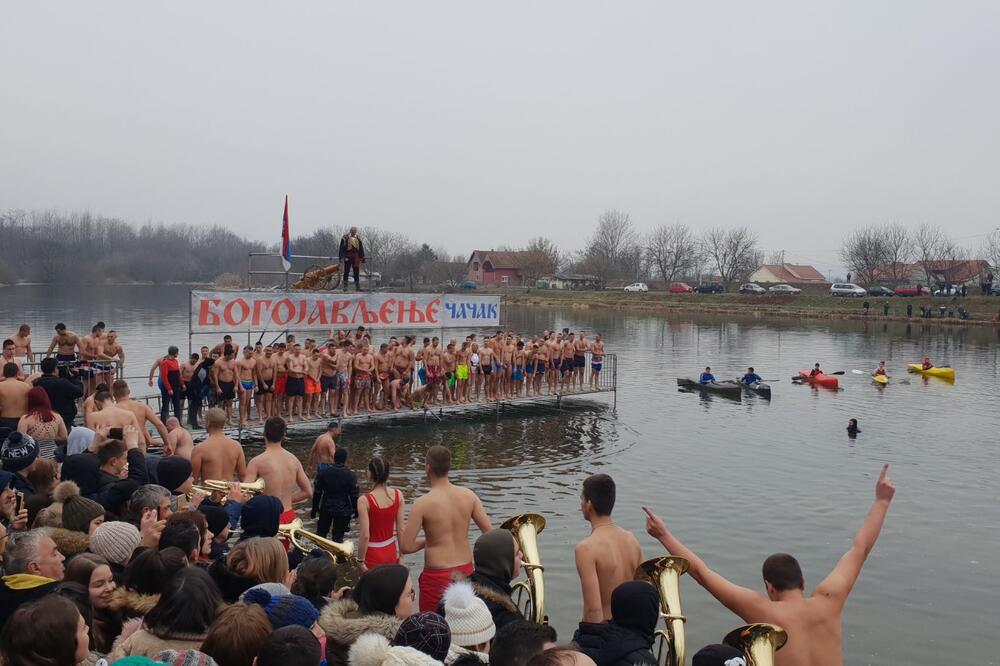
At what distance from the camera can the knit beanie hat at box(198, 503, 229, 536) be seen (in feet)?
21.7

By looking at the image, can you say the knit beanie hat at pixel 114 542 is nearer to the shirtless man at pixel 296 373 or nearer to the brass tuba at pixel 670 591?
the brass tuba at pixel 670 591

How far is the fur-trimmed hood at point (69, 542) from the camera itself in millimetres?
5699

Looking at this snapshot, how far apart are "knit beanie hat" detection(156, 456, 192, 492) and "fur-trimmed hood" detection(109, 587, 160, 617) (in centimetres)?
310

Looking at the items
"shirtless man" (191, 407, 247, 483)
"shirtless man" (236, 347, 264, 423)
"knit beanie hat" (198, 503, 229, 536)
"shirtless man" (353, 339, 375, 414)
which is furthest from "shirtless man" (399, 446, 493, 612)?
"shirtless man" (353, 339, 375, 414)

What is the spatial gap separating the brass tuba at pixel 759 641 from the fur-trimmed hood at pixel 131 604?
3570 mm

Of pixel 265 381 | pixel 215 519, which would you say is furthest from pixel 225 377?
pixel 215 519

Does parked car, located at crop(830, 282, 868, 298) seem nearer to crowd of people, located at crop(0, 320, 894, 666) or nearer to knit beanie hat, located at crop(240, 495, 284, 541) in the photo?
crowd of people, located at crop(0, 320, 894, 666)

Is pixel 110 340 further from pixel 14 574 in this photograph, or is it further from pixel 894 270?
pixel 894 270

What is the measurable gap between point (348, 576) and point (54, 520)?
523 centimetres

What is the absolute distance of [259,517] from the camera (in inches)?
257

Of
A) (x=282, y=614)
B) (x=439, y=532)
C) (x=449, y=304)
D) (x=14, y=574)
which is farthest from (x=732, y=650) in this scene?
(x=449, y=304)

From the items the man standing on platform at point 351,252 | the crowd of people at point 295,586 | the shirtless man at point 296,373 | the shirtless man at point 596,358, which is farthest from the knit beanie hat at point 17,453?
the shirtless man at point 596,358

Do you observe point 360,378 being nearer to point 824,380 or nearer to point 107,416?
point 107,416

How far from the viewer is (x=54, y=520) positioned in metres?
6.23
